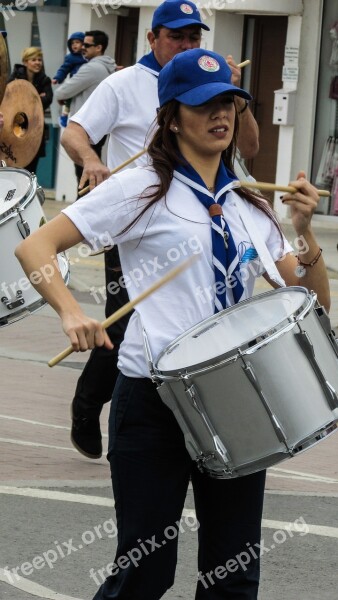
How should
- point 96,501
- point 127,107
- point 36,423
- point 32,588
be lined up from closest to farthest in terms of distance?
point 32,588
point 96,501
point 127,107
point 36,423

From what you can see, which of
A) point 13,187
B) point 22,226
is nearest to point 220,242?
point 22,226

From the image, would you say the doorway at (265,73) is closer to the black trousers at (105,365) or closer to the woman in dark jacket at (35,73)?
the woman in dark jacket at (35,73)

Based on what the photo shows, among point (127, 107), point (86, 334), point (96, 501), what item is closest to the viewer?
point (86, 334)

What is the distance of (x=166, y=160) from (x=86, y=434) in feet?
9.61

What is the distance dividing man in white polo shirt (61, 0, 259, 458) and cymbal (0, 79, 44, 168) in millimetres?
2381

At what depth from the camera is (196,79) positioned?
A: 3811 mm

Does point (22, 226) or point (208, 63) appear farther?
point (22, 226)

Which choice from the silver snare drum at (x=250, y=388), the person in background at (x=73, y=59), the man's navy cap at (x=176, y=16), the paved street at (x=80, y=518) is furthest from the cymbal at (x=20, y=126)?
the person in background at (x=73, y=59)

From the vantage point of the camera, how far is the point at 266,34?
1883 centimetres

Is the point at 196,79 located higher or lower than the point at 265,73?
higher

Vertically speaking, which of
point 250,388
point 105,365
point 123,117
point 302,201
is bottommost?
point 105,365

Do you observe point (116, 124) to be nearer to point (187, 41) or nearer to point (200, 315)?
point (187, 41)

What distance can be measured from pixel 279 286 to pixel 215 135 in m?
0.45

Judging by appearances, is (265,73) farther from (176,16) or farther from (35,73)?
(176,16)
